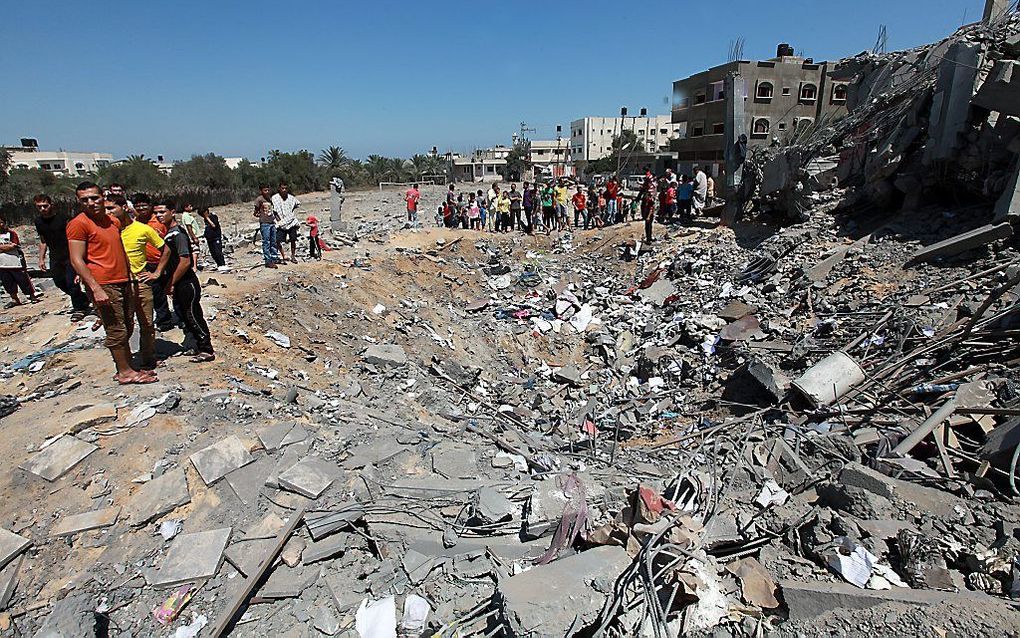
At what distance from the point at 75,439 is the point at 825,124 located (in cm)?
1373

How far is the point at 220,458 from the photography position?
3396mm

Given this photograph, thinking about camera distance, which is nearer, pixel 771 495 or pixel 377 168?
pixel 771 495

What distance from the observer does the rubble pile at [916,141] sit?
7.17m

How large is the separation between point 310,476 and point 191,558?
2.56 ft

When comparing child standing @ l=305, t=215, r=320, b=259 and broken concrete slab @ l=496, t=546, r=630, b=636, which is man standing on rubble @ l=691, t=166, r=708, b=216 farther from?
broken concrete slab @ l=496, t=546, r=630, b=636

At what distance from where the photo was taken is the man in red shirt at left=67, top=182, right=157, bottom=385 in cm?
375

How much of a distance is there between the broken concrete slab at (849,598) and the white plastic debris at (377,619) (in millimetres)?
1966

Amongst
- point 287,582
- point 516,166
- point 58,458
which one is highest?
point 516,166

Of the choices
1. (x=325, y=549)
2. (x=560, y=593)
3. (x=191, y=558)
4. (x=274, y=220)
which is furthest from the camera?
(x=274, y=220)

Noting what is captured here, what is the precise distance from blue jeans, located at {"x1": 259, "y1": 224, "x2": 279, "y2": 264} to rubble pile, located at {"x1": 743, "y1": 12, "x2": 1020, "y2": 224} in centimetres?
990

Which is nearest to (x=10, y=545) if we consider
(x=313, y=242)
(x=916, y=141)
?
(x=313, y=242)

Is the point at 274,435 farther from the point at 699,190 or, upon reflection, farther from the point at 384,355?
the point at 699,190

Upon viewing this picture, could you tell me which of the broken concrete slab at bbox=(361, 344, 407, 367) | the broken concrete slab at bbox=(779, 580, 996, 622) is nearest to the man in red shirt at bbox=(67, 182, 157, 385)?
the broken concrete slab at bbox=(361, 344, 407, 367)

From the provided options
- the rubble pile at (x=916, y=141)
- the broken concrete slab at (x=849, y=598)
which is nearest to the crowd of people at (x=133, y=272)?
the broken concrete slab at (x=849, y=598)
